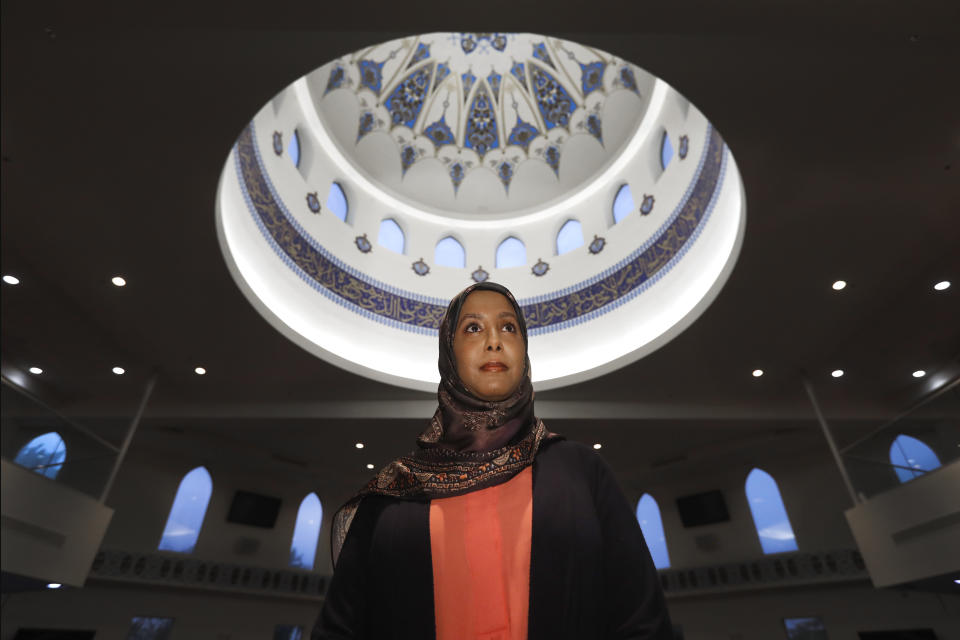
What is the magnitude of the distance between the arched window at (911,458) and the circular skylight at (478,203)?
274 cm

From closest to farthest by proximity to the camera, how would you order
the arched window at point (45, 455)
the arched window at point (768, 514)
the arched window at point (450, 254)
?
the arched window at point (45, 455) → the arched window at point (768, 514) → the arched window at point (450, 254)

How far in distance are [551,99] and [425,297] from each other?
525 centimetres

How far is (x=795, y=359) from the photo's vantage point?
25.2 feet

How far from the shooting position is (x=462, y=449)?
146 centimetres

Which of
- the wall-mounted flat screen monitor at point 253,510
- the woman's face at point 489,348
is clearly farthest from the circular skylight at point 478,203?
the wall-mounted flat screen monitor at point 253,510

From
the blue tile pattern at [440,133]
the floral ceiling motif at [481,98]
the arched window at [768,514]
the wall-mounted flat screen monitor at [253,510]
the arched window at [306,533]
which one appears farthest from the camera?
the arched window at [306,533]

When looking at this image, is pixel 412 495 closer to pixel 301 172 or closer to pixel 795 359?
pixel 795 359

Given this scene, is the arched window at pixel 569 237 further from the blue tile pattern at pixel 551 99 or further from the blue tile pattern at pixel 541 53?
the blue tile pattern at pixel 541 53

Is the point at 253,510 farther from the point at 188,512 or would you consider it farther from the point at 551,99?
the point at 551,99

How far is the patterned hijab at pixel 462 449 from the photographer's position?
4.62ft

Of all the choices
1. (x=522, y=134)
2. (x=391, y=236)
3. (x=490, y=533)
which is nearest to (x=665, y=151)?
(x=522, y=134)

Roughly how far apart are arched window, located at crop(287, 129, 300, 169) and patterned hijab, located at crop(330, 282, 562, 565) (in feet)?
26.5

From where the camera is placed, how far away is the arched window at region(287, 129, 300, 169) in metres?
8.52

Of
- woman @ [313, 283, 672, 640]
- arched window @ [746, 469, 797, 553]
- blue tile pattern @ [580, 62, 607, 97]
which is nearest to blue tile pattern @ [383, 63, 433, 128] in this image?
blue tile pattern @ [580, 62, 607, 97]
